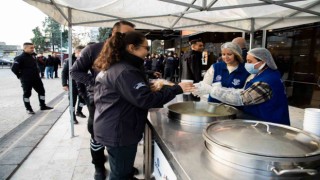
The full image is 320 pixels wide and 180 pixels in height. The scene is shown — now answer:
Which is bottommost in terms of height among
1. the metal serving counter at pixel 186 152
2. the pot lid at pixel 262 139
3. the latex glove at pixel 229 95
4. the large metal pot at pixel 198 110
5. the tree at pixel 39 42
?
the metal serving counter at pixel 186 152

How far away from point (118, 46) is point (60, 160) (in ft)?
7.92

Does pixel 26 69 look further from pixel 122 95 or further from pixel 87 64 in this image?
pixel 122 95

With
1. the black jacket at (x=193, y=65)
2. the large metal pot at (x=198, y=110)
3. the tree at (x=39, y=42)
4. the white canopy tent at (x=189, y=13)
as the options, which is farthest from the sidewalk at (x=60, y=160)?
the tree at (x=39, y=42)

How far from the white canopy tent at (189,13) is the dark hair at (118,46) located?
1581 millimetres

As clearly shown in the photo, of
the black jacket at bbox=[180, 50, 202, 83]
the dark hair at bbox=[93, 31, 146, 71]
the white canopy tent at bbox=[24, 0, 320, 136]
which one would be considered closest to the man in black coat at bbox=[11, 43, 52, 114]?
the white canopy tent at bbox=[24, 0, 320, 136]

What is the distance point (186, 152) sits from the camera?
4.34 ft

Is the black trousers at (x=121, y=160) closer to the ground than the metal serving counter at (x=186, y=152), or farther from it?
closer to the ground

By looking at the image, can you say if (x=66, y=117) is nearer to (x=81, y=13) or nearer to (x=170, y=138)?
(x=81, y=13)

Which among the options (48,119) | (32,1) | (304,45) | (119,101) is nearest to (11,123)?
(48,119)

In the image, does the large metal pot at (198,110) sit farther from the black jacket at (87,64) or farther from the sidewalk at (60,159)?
the sidewalk at (60,159)

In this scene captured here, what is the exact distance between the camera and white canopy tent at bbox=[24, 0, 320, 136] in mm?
3407

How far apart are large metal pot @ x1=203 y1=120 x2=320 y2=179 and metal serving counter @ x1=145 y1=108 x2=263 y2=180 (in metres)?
0.06

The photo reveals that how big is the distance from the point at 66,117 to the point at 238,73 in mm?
4757

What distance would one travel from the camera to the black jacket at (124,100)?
1.65 meters
